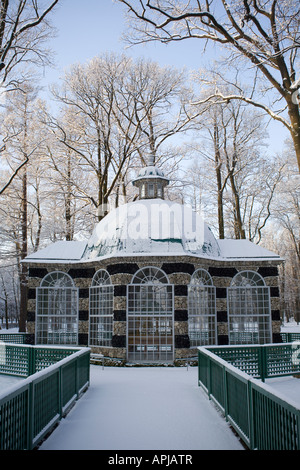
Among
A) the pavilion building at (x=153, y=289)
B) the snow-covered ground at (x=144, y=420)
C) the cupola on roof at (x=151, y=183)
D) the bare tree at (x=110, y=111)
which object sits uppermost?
the bare tree at (x=110, y=111)

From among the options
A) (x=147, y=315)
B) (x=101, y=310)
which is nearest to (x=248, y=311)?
(x=147, y=315)

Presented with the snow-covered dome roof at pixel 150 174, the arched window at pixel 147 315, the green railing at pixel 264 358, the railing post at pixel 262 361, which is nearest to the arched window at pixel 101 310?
the arched window at pixel 147 315

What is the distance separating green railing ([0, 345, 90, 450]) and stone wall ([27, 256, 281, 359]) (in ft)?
18.8

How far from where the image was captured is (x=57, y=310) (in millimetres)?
16984

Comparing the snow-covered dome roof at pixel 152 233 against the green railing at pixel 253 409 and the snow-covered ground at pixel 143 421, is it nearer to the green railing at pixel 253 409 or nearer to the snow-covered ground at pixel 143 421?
the snow-covered ground at pixel 143 421

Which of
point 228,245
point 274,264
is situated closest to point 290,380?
point 274,264

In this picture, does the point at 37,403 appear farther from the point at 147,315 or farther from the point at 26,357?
the point at 147,315

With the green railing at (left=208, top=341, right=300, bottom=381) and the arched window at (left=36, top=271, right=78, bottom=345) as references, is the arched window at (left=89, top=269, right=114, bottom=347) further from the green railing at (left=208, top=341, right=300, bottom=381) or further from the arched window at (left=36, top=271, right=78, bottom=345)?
the green railing at (left=208, top=341, right=300, bottom=381)

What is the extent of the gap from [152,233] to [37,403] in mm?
10460

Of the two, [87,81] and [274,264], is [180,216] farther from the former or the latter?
[87,81]

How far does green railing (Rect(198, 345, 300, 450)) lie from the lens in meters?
4.27

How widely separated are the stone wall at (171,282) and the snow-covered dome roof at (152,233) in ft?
1.42

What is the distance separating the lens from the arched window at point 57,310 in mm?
16781

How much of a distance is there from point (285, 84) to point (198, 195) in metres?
22.9
